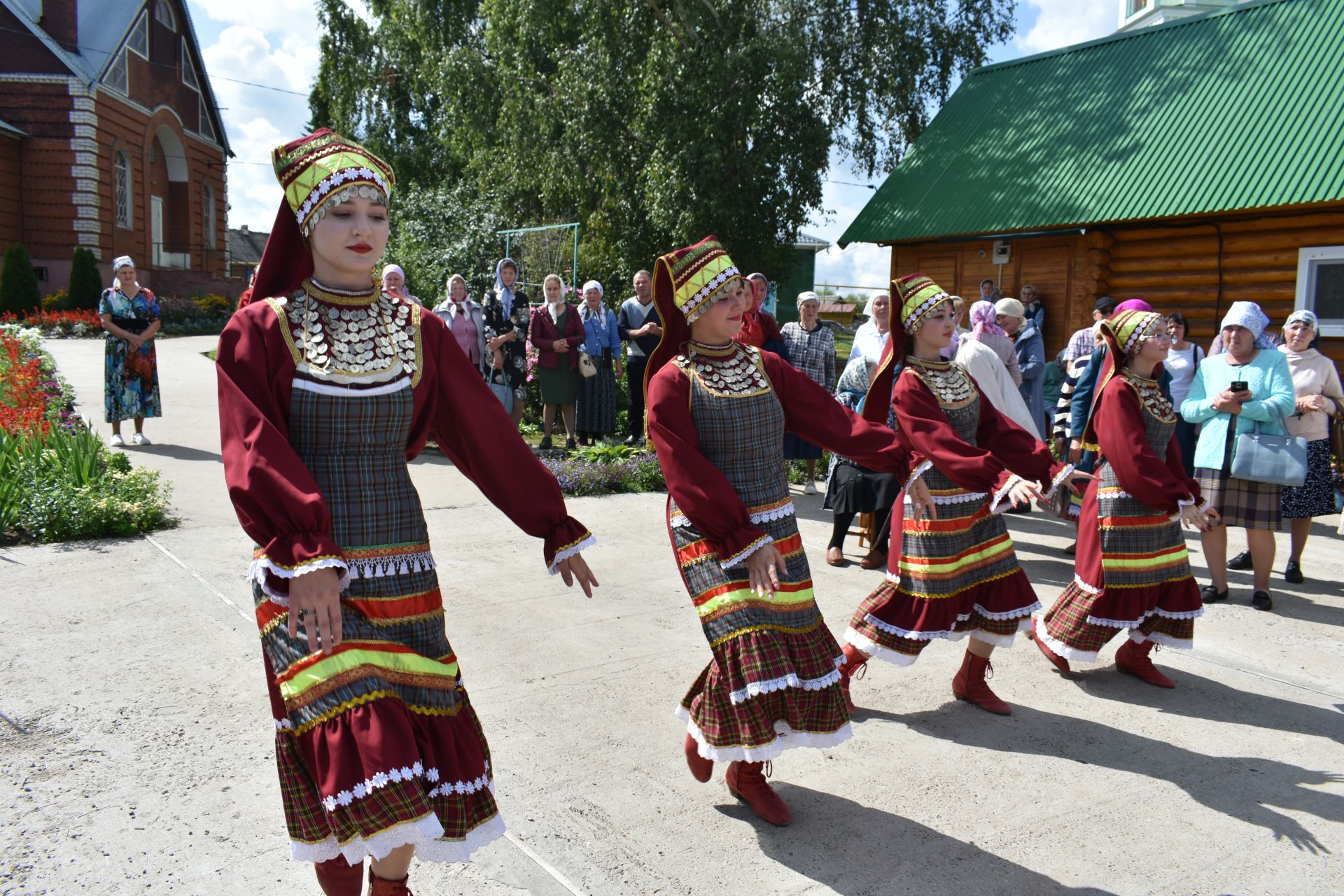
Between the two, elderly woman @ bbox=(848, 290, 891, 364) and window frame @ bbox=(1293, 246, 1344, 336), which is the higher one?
window frame @ bbox=(1293, 246, 1344, 336)

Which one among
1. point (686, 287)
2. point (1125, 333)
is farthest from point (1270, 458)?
point (686, 287)

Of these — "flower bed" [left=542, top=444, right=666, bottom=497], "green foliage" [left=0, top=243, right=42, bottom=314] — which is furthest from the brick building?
"flower bed" [left=542, top=444, right=666, bottom=497]

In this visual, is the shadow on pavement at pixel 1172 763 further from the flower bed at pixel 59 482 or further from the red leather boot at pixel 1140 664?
the flower bed at pixel 59 482

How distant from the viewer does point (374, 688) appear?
2318mm

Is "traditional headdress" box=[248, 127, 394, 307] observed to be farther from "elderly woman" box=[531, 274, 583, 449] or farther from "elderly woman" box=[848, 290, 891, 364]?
"elderly woman" box=[531, 274, 583, 449]

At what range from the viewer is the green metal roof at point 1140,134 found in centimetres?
1198

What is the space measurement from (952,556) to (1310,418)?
4.25 metres

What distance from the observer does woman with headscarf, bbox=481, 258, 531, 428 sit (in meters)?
11.4

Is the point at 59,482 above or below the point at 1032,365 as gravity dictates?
below

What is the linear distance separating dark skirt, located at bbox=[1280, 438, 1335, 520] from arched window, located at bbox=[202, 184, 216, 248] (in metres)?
40.6

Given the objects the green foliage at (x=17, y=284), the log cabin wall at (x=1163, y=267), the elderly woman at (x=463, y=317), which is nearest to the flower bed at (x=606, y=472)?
the elderly woman at (x=463, y=317)

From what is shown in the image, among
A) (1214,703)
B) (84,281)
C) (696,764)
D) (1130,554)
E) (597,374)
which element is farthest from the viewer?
(84,281)

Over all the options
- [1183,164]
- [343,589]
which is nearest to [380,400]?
[343,589]

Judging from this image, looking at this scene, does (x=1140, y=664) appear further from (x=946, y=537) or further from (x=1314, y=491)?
(x=1314, y=491)
